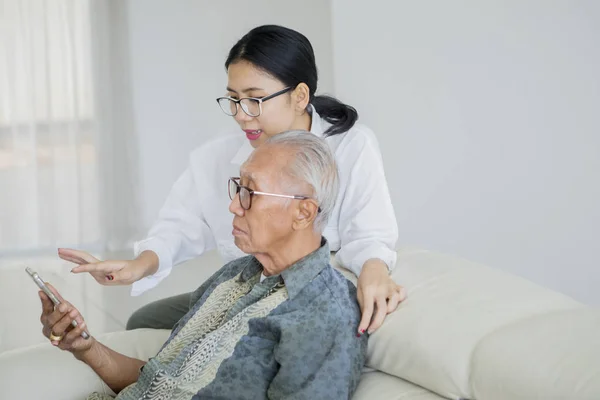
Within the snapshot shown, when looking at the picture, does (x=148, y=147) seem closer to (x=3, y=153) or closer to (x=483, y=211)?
(x=3, y=153)

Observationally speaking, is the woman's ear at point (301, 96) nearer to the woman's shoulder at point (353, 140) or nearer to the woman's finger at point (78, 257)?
the woman's shoulder at point (353, 140)

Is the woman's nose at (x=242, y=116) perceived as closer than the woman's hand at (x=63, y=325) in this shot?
No

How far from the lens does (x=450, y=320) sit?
5.34 ft

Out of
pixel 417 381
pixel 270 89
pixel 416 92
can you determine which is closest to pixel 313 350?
pixel 417 381

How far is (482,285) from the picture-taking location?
175 cm

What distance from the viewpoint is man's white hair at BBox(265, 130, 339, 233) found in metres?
1.75

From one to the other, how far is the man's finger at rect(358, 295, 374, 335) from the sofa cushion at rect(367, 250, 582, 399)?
5 cm

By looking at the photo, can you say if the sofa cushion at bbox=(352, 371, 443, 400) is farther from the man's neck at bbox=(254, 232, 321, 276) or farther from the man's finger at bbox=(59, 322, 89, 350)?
the man's finger at bbox=(59, 322, 89, 350)

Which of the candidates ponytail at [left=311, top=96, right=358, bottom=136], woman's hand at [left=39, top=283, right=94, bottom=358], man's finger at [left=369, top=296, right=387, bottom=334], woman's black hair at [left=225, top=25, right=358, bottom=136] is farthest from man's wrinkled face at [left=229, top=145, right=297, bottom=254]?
ponytail at [left=311, top=96, right=358, bottom=136]

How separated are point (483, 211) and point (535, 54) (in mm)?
787

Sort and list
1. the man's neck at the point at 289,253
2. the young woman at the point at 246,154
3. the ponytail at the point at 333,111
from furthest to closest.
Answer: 1. the ponytail at the point at 333,111
2. the young woman at the point at 246,154
3. the man's neck at the point at 289,253

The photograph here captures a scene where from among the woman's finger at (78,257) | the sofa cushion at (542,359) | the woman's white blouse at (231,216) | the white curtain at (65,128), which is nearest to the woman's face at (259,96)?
the woman's white blouse at (231,216)

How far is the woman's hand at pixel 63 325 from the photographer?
180cm

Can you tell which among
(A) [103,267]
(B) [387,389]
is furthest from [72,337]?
(B) [387,389]
